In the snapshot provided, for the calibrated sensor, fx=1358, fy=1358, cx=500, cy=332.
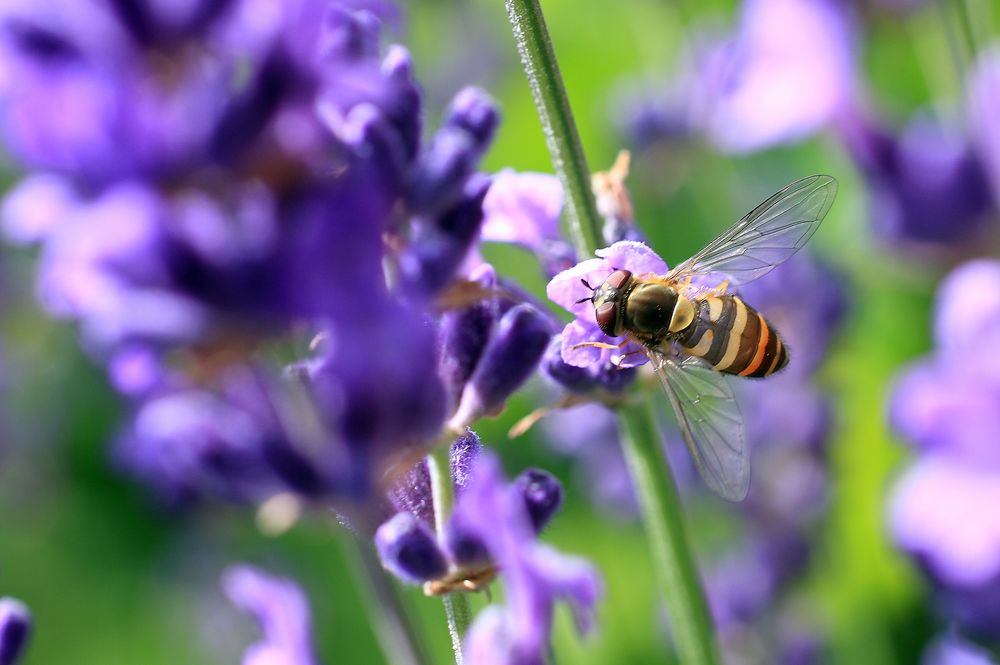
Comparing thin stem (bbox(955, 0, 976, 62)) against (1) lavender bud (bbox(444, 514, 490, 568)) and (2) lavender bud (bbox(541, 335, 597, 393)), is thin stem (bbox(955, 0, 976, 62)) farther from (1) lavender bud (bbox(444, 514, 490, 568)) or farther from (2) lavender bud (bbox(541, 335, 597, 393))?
(1) lavender bud (bbox(444, 514, 490, 568))

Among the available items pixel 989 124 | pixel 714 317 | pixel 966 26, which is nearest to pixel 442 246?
pixel 714 317

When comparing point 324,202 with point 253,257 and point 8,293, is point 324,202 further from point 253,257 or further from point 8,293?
point 8,293

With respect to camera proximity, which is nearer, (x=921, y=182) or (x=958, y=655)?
(x=958, y=655)

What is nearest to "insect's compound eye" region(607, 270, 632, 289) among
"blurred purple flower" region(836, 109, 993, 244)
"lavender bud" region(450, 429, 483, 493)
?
"lavender bud" region(450, 429, 483, 493)

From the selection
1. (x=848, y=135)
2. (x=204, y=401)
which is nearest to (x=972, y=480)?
(x=848, y=135)

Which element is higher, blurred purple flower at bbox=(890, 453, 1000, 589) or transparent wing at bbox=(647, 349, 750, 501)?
transparent wing at bbox=(647, 349, 750, 501)

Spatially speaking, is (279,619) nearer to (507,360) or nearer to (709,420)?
(507,360)
